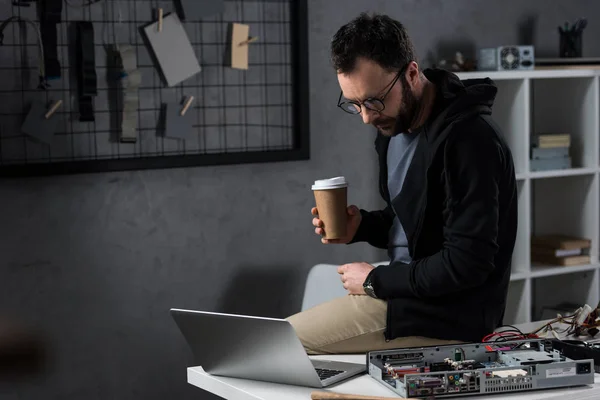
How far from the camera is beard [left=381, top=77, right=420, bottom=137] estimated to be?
87.0 inches

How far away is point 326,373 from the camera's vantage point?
2008 millimetres

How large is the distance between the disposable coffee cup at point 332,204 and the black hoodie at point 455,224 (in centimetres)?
13

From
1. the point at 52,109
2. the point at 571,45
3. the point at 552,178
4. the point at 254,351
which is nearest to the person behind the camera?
the point at 254,351

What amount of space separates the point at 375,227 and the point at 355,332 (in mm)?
367

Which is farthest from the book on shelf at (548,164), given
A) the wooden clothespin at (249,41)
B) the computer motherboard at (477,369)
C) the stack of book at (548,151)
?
the computer motherboard at (477,369)

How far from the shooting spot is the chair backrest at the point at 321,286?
3422 millimetres

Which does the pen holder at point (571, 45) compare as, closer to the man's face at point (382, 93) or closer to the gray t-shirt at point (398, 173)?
the gray t-shirt at point (398, 173)

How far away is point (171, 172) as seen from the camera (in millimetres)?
3502

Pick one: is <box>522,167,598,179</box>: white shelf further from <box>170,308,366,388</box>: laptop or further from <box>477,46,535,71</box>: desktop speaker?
<box>170,308,366,388</box>: laptop

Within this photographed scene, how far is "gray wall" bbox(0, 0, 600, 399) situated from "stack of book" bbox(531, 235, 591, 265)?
0.83 metres

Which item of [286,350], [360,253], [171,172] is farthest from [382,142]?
[360,253]

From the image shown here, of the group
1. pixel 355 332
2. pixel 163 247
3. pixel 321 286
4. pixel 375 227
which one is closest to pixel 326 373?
pixel 355 332

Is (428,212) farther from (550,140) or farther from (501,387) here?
(550,140)

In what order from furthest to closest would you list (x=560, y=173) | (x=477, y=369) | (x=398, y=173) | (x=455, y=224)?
(x=560, y=173)
(x=398, y=173)
(x=455, y=224)
(x=477, y=369)
